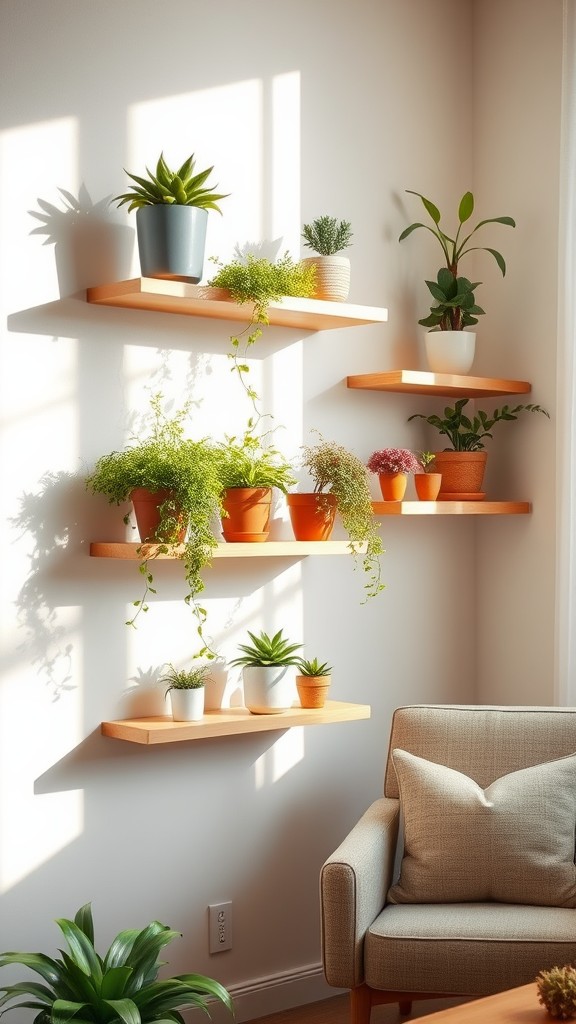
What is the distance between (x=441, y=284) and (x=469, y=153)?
1.87 ft

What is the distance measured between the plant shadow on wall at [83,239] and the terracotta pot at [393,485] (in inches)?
36.7

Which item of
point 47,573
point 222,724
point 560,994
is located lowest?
point 560,994

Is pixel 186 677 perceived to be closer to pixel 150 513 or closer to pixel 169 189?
pixel 150 513

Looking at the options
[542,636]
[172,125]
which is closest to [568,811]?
[542,636]

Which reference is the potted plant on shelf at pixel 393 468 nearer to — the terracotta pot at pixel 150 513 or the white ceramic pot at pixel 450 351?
the white ceramic pot at pixel 450 351

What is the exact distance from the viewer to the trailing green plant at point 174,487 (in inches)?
106

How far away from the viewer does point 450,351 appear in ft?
11.2

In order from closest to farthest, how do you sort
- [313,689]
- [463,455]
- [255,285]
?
[255,285]
[313,689]
[463,455]

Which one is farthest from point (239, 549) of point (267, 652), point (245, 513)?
point (267, 652)

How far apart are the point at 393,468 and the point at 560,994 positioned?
1.56 metres

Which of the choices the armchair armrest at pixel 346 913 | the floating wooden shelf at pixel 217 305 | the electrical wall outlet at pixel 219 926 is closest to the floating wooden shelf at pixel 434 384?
the floating wooden shelf at pixel 217 305

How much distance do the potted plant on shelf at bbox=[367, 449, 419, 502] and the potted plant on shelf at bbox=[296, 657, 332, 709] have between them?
54 centimetres

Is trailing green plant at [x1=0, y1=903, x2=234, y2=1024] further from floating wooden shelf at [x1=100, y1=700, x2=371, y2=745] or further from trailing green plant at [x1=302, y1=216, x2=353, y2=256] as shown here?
trailing green plant at [x1=302, y1=216, x2=353, y2=256]

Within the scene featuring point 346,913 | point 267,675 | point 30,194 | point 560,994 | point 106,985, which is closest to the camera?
point 560,994
